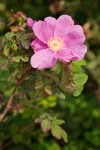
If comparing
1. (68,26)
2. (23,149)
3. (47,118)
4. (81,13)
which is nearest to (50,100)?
(23,149)

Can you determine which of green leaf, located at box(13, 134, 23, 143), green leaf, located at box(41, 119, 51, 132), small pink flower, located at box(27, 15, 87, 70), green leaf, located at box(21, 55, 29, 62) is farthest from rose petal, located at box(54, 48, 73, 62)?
green leaf, located at box(13, 134, 23, 143)

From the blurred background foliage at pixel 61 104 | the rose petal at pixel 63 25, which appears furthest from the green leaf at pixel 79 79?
the rose petal at pixel 63 25

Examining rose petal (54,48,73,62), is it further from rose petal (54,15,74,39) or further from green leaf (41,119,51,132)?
green leaf (41,119,51,132)

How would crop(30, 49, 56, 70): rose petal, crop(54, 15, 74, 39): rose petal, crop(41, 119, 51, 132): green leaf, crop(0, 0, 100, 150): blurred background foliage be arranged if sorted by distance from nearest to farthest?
crop(30, 49, 56, 70): rose petal, crop(54, 15, 74, 39): rose petal, crop(41, 119, 51, 132): green leaf, crop(0, 0, 100, 150): blurred background foliage

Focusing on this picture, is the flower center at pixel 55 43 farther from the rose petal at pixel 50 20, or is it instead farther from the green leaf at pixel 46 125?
the green leaf at pixel 46 125

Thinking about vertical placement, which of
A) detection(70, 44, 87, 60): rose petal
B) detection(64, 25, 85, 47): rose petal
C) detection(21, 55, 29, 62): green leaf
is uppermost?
detection(21, 55, 29, 62): green leaf

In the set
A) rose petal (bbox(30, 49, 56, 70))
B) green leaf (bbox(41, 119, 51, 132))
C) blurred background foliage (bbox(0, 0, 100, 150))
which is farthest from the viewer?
blurred background foliage (bbox(0, 0, 100, 150))

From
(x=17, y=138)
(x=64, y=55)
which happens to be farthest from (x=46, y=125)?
(x=17, y=138)

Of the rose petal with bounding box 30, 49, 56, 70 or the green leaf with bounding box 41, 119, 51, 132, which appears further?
the green leaf with bounding box 41, 119, 51, 132

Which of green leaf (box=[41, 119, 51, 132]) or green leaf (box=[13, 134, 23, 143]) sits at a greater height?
green leaf (box=[41, 119, 51, 132])
